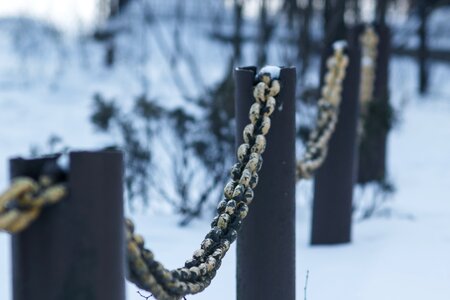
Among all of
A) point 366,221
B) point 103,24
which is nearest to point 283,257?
point 366,221

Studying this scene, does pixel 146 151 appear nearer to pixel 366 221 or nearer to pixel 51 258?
pixel 366 221

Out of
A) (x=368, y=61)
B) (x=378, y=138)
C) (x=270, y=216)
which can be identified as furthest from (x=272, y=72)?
(x=368, y=61)

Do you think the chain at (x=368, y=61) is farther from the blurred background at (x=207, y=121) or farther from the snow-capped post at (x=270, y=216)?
the snow-capped post at (x=270, y=216)

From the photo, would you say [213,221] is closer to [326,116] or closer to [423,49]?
[326,116]

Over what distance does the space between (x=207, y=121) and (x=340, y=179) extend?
1475 millimetres

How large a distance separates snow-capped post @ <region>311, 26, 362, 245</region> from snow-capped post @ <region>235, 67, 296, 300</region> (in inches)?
50.3

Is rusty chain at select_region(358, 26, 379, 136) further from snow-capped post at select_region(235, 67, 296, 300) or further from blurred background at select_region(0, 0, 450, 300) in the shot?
snow-capped post at select_region(235, 67, 296, 300)

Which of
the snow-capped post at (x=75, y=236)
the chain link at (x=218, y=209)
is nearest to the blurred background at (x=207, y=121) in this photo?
the chain link at (x=218, y=209)

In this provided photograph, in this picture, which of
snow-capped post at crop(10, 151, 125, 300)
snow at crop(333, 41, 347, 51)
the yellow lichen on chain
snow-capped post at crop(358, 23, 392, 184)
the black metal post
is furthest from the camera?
the black metal post

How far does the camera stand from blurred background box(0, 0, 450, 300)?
164 inches

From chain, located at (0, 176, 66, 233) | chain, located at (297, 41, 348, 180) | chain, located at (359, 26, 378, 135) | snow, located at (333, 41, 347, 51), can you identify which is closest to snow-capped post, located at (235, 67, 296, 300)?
chain, located at (297, 41, 348, 180)

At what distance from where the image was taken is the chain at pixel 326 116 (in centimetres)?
408

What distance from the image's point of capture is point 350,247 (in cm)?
443

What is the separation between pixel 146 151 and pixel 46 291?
3.99 meters
